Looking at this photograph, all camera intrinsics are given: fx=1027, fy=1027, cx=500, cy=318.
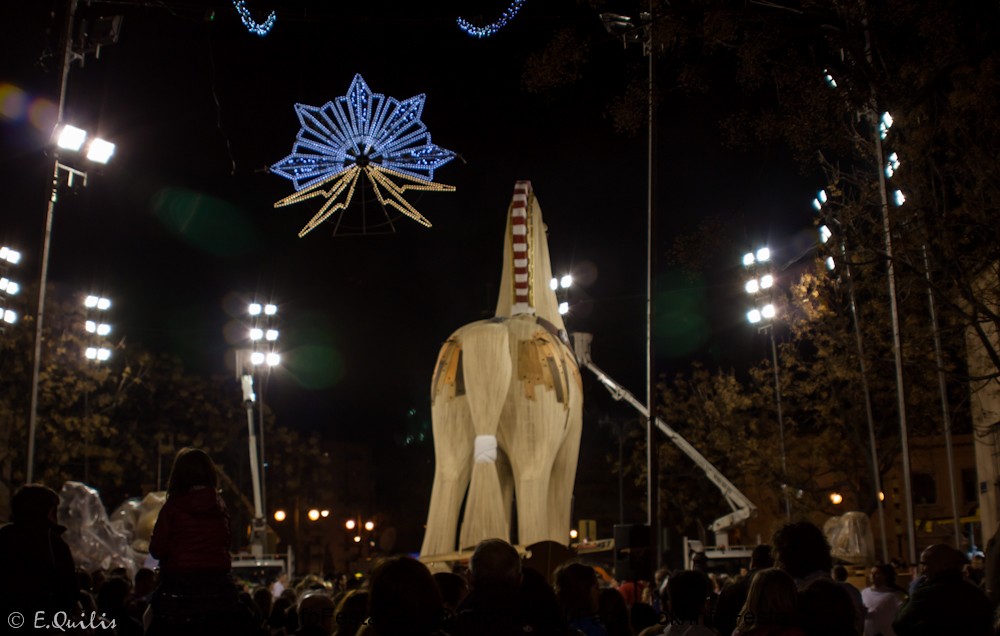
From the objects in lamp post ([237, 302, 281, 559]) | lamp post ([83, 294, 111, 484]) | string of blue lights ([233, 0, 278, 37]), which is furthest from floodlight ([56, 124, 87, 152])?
lamp post ([83, 294, 111, 484])

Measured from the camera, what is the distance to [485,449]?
1905cm

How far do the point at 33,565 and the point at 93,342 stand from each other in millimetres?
30807

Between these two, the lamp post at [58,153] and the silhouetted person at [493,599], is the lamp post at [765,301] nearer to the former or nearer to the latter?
the lamp post at [58,153]

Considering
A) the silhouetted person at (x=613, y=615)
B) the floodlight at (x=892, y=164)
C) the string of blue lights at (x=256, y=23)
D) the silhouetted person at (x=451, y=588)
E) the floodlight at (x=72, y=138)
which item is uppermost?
the string of blue lights at (x=256, y=23)

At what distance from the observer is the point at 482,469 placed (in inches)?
738

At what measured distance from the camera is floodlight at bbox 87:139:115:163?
56.6ft

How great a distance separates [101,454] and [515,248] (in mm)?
19833

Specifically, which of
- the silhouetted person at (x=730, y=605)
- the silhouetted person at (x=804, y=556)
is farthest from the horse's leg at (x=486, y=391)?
the silhouetted person at (x=804, y=556)

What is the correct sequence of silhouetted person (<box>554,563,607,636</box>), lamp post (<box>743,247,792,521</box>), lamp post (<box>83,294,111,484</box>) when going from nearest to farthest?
silhouetted person (<box>554,563,607,636</box>)
lamp post (<box>743,247,792,521</box>)
lamp post (<box>83,294,111,484</box>)

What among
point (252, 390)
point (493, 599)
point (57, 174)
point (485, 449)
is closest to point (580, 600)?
point (493, 599)

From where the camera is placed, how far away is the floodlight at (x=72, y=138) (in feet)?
55.5

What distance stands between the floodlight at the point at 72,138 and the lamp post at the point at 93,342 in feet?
60.3

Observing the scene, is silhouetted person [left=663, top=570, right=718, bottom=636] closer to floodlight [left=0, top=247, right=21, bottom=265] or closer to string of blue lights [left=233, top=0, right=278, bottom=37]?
string of blue lights [left=233, top=0, right=278, bottom=37]

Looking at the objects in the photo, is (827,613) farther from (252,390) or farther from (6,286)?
(6,286)
